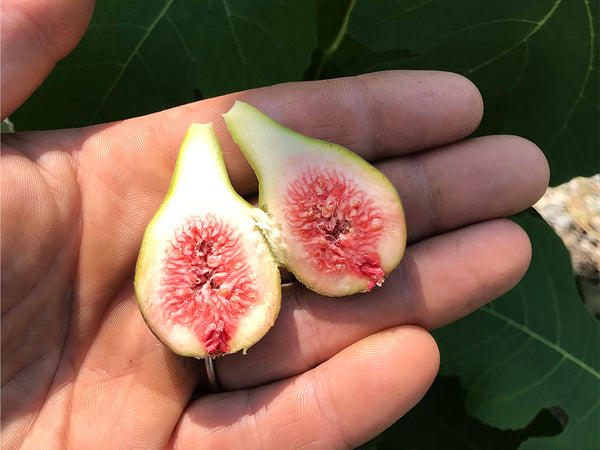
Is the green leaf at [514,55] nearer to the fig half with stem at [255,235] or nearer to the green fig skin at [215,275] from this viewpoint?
the fig half with stem at [255,235]

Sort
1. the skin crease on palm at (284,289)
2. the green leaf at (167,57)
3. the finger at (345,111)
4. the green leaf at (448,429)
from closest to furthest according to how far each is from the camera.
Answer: the skin crease on palm at (284,289)
the finger at (345,111)
the green leaf at (167,57)
the green leaf at (448,429)

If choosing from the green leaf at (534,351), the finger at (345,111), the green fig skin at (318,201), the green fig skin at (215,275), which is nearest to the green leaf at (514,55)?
the finger at (345,111)

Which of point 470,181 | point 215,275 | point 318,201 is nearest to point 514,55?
point 470,181

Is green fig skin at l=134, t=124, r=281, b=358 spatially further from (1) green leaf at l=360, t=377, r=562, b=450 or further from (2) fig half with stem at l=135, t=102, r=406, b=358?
(1) green leaf at l=360, t=377, r=562, b=450

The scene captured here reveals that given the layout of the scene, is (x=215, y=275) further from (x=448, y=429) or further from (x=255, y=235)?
(x=448, y=429)

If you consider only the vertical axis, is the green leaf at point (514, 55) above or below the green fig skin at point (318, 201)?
above

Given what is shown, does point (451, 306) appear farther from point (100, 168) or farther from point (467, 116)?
point (100, 168)

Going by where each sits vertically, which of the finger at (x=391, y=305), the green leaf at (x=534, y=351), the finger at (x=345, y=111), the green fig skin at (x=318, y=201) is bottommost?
the green leaf at (x=534, y=351)
